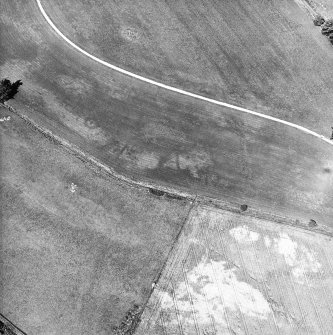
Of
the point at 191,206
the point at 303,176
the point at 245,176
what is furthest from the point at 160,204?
the point at 303,176

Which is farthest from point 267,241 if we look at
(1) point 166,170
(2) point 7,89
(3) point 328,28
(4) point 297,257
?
(2) point 7,89

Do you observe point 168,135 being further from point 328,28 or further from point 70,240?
point 328,28

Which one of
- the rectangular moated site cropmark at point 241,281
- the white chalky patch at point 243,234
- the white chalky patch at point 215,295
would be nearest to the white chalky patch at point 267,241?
the rectangular moated site cropmark at point 241,281

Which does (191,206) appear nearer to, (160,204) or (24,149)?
(160,204)

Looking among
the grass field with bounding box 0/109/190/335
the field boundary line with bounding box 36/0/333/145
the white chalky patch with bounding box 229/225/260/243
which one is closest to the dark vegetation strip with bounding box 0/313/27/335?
the grass field with bounding box 0/109/190/335

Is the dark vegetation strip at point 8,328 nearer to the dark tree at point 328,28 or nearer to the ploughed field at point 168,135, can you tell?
the ploughed field at point 168,135
